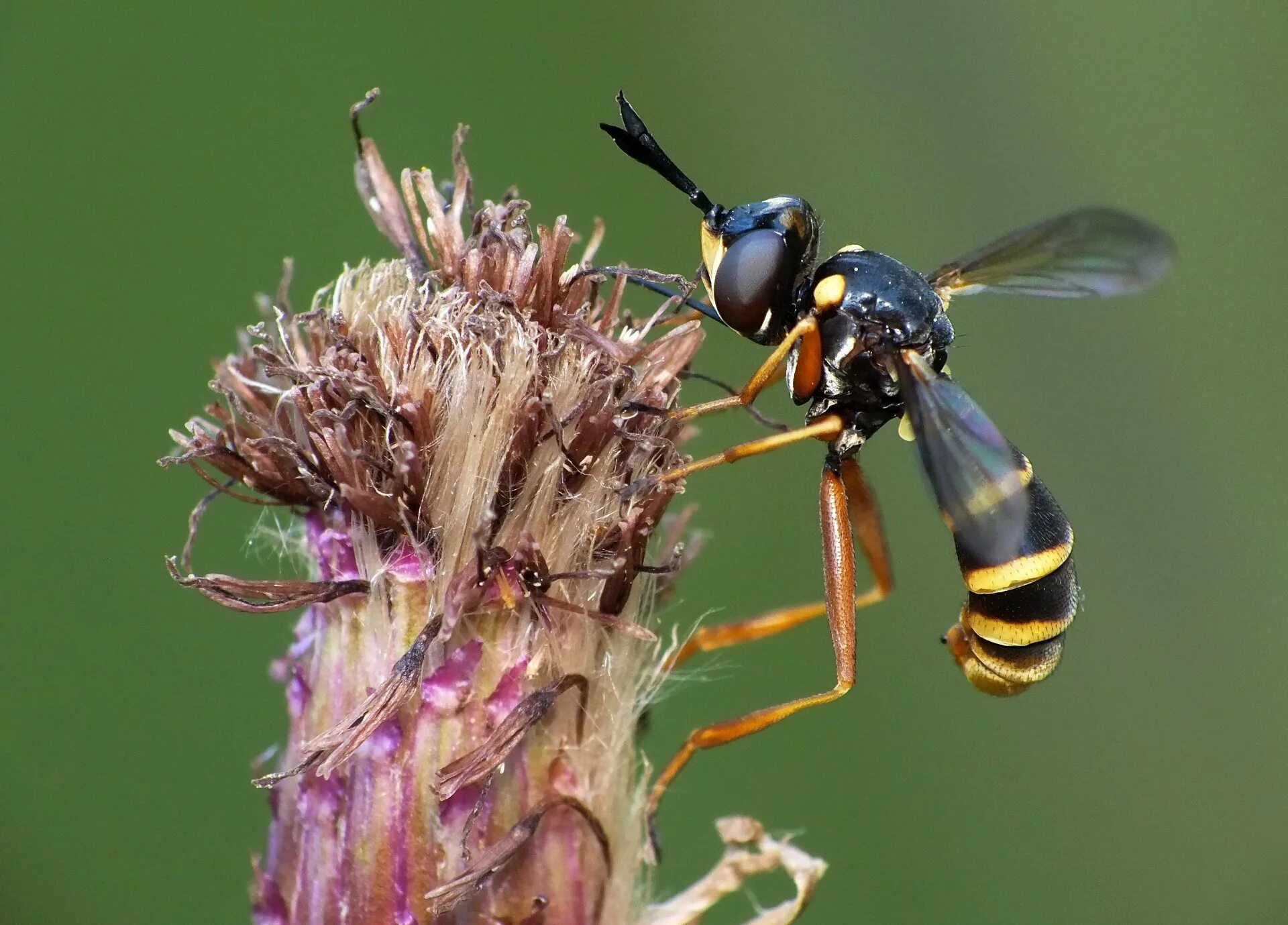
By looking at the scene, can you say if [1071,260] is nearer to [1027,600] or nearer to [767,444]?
[1027,600]

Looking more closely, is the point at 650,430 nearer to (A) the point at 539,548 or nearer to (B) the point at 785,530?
(A) the point at 539,548

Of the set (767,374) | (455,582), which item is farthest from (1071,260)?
(455,582)

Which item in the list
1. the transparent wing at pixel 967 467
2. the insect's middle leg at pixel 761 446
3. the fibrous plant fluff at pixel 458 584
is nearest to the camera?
the fibrous plant fluff at pixel 458 584

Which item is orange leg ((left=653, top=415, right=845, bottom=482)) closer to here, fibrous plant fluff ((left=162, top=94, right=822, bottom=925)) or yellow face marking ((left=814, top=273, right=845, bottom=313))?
fibrous plant fluff ((left=162, top=94, right=822, bottom=925))

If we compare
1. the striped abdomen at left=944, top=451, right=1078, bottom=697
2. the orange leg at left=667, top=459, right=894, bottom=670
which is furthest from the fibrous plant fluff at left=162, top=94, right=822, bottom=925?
the striped abdomen at left=944, top=451, right=1078, bottom=697

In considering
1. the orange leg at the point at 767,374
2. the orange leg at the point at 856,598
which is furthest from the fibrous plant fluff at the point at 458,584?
the orange leg at the point at 856,598

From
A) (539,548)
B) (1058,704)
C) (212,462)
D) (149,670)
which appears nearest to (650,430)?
(539,548)

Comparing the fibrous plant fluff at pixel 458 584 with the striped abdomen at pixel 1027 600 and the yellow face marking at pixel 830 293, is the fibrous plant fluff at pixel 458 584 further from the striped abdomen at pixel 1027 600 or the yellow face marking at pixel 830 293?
the striped abdomen at pixel 1027 600
